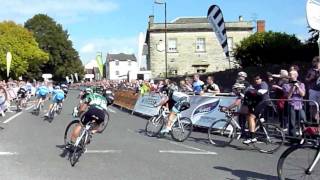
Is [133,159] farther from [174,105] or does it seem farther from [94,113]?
[174,105]

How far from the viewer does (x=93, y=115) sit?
11.1 meters

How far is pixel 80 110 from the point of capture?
12.2 m

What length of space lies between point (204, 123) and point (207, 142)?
2.74 meters

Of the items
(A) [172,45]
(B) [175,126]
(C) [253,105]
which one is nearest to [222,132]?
(C) [253,105]

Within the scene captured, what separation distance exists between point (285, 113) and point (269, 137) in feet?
3.86

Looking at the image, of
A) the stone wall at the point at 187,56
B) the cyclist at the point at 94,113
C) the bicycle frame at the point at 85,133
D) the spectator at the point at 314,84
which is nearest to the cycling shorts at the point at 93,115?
the cyclist at the point at 94,113

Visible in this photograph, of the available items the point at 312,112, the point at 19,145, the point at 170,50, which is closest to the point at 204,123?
the point at 312,112

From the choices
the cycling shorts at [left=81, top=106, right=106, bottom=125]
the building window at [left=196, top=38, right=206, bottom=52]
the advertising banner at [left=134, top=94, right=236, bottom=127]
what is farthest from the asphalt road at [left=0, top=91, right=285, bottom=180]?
the building window at [left=196, top=38, right=206, bottom=52]

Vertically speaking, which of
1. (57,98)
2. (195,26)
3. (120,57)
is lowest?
(57,98)

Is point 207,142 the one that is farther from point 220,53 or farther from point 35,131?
point 220,53

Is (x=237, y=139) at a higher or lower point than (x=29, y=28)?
lower

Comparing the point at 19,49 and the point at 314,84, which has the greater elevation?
the point at 19,49

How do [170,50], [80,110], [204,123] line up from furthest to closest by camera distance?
1. [170,50]
2. [204,123]
3. [80,110]

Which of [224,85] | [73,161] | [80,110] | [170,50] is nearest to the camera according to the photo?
[73,161]
